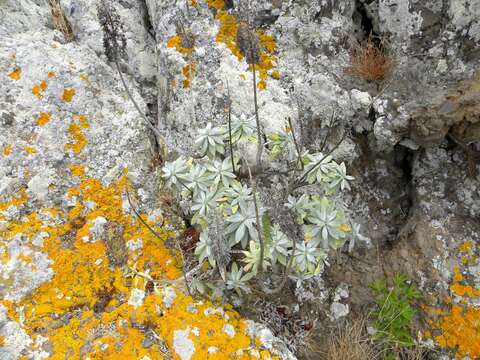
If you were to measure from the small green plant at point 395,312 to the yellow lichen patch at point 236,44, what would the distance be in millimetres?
2285

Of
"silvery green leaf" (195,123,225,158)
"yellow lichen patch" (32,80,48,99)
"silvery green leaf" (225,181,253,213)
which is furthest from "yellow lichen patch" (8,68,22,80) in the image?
"silvery green leaf" (225,181,253,213)

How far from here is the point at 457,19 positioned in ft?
11.5

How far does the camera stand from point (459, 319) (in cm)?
337

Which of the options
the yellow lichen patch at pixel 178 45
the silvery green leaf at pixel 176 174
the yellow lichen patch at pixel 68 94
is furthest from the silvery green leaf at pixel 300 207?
the yellow lichen patch at pixel 68 94

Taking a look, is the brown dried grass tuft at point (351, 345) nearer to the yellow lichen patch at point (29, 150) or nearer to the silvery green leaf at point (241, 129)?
the silvery green leaf at point (241, 129)

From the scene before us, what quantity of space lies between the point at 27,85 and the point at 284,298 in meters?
3.19

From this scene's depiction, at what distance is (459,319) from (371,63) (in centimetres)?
253

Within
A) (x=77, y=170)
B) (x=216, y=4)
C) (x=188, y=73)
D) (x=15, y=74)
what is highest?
(x=216, y=4)

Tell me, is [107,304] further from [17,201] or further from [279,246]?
[279,246]

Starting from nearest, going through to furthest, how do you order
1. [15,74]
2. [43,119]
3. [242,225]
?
[242,225], [43,119], [15,74]

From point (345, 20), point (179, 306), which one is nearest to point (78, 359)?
point (179, 306)

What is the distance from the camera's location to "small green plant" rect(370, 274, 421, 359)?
333cm

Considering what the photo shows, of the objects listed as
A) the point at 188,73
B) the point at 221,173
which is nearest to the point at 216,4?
the point at 188,73

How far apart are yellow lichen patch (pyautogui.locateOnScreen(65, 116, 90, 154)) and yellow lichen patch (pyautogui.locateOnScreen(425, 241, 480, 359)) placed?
360cm
